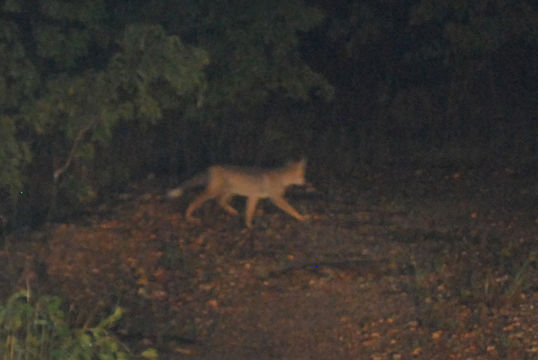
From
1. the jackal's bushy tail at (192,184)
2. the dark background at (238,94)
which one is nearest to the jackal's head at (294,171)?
the jackal's bushy tail at (192,184)

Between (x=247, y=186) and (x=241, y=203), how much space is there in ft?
2.85

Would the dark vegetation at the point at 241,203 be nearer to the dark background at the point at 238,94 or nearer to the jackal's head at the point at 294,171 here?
the dark background at the point at 238,94

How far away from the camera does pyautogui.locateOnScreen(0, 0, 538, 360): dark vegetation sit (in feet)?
21.8

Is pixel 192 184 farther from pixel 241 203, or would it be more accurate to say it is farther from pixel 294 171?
pixel 294 171

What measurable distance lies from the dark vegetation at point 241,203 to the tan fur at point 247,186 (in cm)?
19

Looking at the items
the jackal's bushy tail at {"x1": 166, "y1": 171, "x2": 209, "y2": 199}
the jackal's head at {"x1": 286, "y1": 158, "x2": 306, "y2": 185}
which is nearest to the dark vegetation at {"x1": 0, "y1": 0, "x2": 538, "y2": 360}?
the jackal's bushy tail at {"x1": 166, "y1": 171, "x2": 209, "y2": 199}

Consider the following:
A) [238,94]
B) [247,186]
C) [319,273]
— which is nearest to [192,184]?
[247,186]

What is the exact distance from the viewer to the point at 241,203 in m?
9.79

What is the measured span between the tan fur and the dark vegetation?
189 millimetres

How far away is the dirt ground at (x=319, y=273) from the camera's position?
6.51 metres

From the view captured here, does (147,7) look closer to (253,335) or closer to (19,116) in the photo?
(19,116)

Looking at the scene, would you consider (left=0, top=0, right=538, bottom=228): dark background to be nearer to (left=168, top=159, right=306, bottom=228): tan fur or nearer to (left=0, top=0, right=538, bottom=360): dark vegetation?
(left=0, top=0, right=538, bottom=360): dark vegetation

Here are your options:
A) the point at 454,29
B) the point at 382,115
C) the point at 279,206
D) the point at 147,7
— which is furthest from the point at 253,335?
the point at 382,115

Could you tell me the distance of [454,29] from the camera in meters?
11.2
